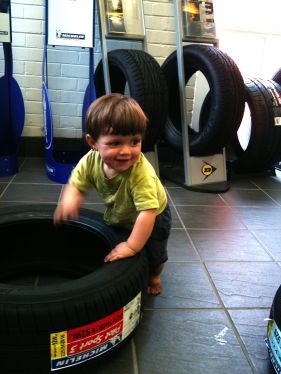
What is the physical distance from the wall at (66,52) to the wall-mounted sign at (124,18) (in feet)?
0.58

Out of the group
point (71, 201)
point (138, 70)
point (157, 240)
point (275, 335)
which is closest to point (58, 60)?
point (138, 70)

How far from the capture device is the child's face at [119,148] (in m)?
1.04

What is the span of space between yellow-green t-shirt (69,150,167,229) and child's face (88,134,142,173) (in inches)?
2.2

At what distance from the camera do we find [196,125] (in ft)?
10.0

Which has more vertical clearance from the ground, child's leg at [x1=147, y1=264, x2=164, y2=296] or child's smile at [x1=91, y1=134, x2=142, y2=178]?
child's smile at [x1=91, y1=134, x2=142, y2=178]

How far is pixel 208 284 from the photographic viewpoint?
4.69ft

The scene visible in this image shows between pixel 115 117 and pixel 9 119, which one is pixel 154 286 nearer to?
pixel 115 117

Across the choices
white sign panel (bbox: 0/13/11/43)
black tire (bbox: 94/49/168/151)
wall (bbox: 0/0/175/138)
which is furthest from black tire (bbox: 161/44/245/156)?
white sign panel (bbox: 0/13/11/43)

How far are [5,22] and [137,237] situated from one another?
72.1 inches

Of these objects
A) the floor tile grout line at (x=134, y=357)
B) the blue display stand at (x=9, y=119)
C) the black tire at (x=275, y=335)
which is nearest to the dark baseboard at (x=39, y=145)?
the blue display stand at (x=9, y=119)

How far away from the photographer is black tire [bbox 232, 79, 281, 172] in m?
2.60

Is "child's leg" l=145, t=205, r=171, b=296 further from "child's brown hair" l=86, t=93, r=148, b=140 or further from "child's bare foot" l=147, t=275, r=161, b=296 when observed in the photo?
"child's brown hair" l=86, t=93, r=148, b=140

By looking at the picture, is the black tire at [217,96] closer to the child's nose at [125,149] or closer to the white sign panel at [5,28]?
the white sign panel at [5,28]

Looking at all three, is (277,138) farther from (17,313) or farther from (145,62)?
(17,313)
